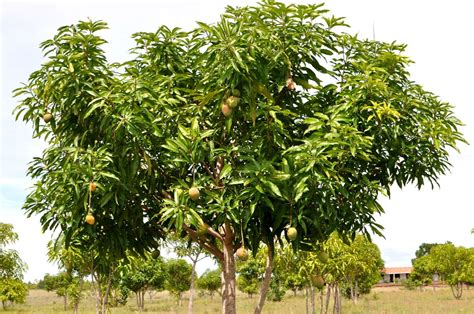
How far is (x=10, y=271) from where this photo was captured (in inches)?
1359

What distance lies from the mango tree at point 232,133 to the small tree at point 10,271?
25765 millimetres

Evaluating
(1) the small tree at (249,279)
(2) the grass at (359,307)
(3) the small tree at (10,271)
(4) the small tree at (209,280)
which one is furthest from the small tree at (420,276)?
(3) the small tree at (10,271)

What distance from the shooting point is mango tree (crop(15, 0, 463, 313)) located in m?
7.12

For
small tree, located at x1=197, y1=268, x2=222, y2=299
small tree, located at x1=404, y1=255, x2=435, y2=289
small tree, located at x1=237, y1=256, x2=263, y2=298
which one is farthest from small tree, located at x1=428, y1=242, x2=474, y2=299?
small tree, located at x1=404, y1=255, x2=435, y2=289

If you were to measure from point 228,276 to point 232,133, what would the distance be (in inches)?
91.9

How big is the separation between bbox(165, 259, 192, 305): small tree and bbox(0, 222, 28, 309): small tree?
1122 cm

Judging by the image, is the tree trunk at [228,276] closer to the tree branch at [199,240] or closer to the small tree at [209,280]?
the tree branch at [199,240]

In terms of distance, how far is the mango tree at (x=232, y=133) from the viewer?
7121 mm

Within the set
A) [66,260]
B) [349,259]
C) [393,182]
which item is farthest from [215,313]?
[393,182]

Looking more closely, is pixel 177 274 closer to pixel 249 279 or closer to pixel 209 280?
pixel 249 279

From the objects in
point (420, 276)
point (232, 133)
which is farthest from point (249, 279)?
point (232, 133)

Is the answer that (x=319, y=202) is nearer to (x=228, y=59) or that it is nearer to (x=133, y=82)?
(x=228, y=59)

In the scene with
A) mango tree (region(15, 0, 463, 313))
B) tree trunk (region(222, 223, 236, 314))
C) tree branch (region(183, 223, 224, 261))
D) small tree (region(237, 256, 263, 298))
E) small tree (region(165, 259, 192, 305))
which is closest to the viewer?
mango tree (region(15, 0, 463, 313))

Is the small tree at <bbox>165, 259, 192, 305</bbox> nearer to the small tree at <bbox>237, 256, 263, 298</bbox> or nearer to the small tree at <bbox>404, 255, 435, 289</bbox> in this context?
the small tree at <bbox>237, 256, 263, 298</bbox>
